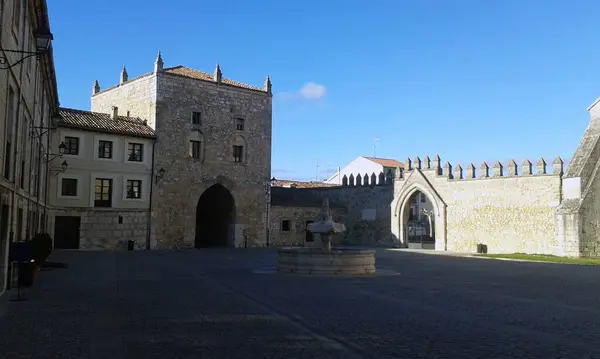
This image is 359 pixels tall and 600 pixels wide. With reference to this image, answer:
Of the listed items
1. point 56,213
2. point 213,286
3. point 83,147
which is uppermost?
point 83,147

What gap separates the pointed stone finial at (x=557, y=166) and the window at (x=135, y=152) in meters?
22.9

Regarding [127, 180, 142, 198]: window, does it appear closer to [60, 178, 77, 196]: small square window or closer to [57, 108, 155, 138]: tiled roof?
[57, 108, 155, 138]: tiled roof

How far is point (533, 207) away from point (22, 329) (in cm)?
2762

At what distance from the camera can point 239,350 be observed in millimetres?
6156

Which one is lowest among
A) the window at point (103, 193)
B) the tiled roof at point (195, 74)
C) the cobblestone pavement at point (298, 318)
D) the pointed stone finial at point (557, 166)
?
the cobblestone pavement at point (298, 318)

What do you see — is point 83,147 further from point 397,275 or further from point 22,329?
point 22,329

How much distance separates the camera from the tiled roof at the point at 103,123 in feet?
93.9

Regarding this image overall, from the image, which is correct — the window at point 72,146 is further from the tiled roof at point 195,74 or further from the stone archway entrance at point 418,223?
the stone archway entrance at point 418,223

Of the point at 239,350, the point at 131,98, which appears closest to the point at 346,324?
the point at 239,350

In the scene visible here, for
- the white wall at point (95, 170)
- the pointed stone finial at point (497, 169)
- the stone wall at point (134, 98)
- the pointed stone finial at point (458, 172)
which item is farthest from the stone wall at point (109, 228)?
the pointed stone finial at point (497, 169)

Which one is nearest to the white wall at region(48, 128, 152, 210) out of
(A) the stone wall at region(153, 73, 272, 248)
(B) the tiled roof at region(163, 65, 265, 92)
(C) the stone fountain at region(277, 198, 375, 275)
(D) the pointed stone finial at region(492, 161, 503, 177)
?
(A) the stone wall at region(153, 73, 272, 248)

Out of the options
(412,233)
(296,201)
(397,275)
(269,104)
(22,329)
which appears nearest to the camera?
(22,329)

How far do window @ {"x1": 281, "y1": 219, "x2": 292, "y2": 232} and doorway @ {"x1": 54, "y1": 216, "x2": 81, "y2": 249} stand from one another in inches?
571

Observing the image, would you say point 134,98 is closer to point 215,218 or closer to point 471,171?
point 215,218
